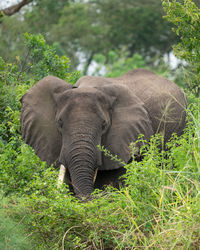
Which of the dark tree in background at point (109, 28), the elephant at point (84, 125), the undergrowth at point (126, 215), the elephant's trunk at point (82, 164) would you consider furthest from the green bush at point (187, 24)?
the dark tree in background at point (109, 28)

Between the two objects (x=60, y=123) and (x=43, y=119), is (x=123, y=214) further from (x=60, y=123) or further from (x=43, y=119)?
(x=43, y=119)

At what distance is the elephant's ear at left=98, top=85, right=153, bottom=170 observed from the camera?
7.52 m

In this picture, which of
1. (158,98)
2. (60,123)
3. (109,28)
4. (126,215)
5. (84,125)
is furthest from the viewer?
(109,28)

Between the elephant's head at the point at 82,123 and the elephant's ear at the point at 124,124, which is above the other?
the elephant's head at the point at 82,123

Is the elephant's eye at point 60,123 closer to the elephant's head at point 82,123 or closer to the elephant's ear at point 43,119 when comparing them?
the elephant's head at point 82,123

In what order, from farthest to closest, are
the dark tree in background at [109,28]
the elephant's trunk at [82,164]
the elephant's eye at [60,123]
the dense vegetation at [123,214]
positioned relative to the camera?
the dark tree in background at [109,28], the elephant's eye at [60,123], the elephant's trunk at [82,164], the dense vegetation at [123,214]

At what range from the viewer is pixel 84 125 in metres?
7.10

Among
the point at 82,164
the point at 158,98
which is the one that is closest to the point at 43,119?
the point at 82,164

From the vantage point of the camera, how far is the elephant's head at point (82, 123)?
276 inches

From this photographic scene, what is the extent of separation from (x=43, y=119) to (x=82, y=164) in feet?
3.36

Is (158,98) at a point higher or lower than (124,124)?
lower

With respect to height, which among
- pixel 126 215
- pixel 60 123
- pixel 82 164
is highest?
pixel 126 215

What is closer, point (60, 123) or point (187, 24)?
point (60, 123)

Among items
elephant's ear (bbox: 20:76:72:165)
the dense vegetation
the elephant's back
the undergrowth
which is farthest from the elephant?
the undergrowth
